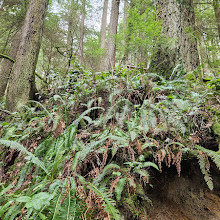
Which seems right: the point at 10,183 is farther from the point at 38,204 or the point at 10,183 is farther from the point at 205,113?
the point at 205,113

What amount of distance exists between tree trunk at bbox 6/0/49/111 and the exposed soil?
323 centimetres

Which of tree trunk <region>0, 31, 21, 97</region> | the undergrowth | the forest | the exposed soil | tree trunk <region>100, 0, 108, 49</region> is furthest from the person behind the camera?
tree trunk <region>100, 0, 108, 49</region>

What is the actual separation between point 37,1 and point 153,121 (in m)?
4.23

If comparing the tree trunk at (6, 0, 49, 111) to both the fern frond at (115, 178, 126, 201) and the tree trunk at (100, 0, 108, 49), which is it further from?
the tree trunk at (100, 0, 108, 49)

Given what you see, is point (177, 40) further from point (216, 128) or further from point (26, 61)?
point (26, 61)

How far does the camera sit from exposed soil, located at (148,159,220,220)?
1530 mm

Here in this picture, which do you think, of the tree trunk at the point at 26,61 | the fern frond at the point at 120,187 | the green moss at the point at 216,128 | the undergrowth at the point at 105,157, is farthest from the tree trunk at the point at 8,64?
the green moss at the point at 216,128

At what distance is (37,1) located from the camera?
12.1ft

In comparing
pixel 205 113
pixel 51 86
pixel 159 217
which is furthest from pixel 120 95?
pixel 51 86

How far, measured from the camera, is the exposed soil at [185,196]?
153cm

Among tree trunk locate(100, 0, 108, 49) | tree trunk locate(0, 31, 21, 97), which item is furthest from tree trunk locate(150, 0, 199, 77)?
tree trunk locate(100, 0, 108, 49)

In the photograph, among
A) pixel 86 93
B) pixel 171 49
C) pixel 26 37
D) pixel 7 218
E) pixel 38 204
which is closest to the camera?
pixel 38 204

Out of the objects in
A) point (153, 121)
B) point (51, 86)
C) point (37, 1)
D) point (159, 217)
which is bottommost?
point (159, 217)

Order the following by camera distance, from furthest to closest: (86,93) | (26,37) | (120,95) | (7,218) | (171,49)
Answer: (26,37), (171,49), (86,93), (120,95), (7,218)
